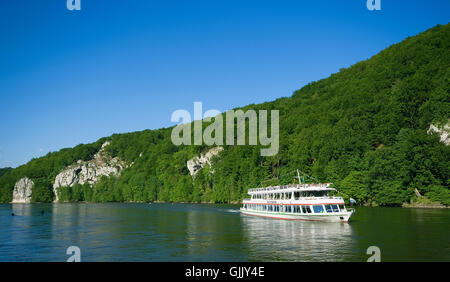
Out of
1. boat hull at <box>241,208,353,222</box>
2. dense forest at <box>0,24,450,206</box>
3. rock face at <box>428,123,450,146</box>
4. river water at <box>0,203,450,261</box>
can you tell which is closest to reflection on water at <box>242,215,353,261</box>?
river water at <box>0,203,450,261</box>

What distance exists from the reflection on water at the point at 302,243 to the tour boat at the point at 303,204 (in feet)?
11.8

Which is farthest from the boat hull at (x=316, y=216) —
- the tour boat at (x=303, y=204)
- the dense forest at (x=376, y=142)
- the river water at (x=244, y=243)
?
the dense forest at (x=376, y=142)

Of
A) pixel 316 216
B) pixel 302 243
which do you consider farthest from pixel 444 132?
pixel 302 243

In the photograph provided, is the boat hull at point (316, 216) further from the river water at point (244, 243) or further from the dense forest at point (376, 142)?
the dense forest at point (376, 142)

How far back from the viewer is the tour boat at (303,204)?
207ft

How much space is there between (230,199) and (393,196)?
76540 mm

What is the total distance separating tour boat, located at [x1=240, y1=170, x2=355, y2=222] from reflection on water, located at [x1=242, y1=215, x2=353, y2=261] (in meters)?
3.61

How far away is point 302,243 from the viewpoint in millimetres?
42719

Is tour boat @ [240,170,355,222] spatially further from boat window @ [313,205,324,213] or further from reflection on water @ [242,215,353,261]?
reflection on water @ [242,215,353,261]

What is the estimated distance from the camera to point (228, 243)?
43.8m

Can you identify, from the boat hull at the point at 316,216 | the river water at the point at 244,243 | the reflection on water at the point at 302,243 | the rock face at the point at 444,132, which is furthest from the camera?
the rock face at the point at 444,132

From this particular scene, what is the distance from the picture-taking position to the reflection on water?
35156 millimetres

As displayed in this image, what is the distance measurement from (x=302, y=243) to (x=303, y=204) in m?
26.5
